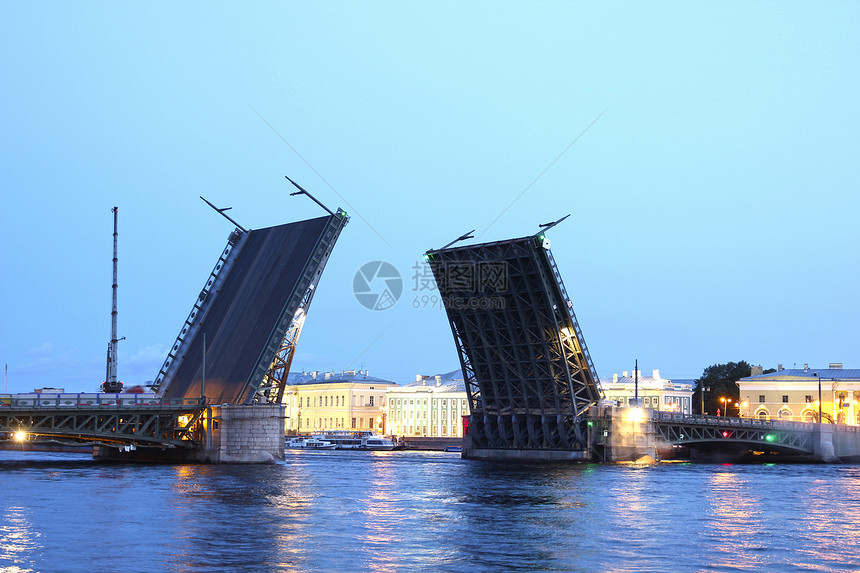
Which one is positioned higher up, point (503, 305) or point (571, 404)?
point (503, 305)

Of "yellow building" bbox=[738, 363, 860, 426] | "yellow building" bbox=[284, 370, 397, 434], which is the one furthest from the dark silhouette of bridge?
"yellow building" bbox=[284, 370, 397, 434]

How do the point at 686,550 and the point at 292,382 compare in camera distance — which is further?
the point at 292,382

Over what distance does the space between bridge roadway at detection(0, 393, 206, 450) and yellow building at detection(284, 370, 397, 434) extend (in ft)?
285

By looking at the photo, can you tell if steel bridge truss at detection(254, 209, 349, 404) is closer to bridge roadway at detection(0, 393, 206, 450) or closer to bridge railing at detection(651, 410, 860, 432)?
bridge roadway at detection(0, 393, 206, 450)

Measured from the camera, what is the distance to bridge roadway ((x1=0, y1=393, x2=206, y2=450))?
49.2m

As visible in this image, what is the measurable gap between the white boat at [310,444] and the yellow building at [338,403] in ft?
55.2

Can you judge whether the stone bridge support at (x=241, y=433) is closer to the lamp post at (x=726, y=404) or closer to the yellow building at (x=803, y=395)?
the yellow building at (x=803, y=395)

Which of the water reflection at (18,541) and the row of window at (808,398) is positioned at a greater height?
the row of window at (808,398)

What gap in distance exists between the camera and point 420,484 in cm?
4428

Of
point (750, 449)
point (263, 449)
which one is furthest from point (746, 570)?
point (750, 449)

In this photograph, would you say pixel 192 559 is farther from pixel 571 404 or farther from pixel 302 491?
pixel 571 404

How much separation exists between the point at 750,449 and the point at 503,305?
107ft

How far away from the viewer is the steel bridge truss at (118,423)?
49.1 m

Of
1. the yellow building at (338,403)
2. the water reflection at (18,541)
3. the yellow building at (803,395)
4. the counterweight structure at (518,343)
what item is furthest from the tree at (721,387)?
the water reflection at (18,541)
